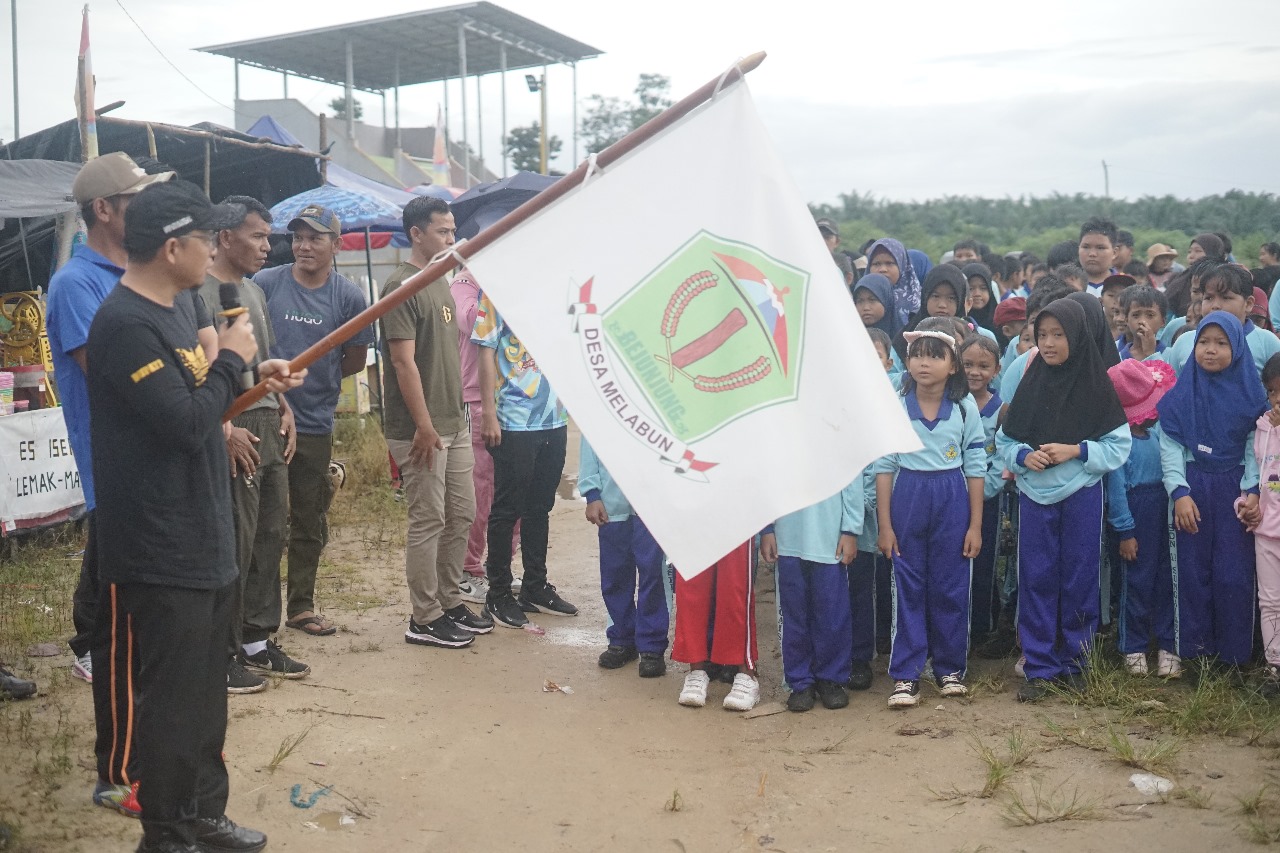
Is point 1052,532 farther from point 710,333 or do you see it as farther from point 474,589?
point 474,589

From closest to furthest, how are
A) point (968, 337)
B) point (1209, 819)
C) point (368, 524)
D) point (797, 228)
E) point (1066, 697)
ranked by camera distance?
point (797, 228), point (1209, 819), point (1066, 697), point (968, 337), point (368, 524)

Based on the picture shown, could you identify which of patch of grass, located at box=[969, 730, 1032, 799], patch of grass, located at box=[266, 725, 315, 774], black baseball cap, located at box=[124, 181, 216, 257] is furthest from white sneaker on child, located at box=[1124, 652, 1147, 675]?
black baseball cap, located at box=[124, 181, 216, 257]

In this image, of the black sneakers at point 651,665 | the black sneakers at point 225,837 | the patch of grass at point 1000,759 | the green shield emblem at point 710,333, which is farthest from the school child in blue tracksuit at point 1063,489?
the black sneakers at point 225,837

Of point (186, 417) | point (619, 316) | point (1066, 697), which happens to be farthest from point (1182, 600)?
point (186, 417)

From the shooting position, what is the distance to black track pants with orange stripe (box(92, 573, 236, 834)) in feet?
9.98

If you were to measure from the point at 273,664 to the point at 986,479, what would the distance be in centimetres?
343

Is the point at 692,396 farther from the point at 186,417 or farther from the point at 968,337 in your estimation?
the point at 968,337

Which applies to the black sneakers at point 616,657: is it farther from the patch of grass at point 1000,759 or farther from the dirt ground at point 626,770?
the patch of grass at point 1000,759

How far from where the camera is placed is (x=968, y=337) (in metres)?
5.49

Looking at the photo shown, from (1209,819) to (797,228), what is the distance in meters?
2.38

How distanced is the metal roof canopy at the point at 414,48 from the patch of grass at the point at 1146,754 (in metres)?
20.9

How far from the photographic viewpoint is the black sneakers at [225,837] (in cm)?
328

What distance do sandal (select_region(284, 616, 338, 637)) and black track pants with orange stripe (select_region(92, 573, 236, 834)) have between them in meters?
2.43

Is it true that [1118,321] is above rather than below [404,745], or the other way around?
above
